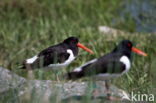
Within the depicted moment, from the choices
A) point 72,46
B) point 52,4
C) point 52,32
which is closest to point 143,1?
point 52,4

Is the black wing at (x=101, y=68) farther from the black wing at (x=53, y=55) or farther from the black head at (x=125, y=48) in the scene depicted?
the black wing at (x=53, y=55)

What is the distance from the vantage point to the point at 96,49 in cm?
1016

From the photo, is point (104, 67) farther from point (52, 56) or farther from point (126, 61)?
point (52, 56)

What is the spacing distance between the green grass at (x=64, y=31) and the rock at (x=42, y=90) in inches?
32.8

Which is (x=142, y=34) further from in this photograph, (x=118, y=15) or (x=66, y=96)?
(x=66, y=96)

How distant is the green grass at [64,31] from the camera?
9539mm

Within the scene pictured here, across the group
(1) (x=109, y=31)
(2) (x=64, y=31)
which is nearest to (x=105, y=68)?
(2) (x=64, y=31)

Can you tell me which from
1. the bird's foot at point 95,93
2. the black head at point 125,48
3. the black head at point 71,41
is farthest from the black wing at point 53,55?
the bird's foot at point 95,93

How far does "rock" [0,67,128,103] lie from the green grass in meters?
0.83

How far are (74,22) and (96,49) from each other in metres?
1.99

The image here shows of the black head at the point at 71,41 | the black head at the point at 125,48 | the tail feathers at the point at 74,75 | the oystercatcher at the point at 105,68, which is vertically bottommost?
the tail feathers at the point at 74,75

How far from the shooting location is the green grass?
9.54m

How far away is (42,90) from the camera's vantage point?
6090mm

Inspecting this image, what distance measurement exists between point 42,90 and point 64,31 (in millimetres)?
4893
